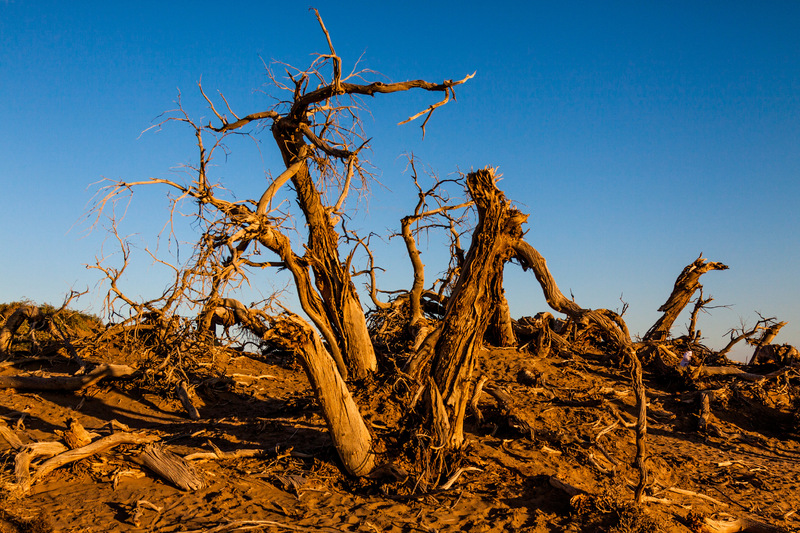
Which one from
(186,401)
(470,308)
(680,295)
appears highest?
(680,295)

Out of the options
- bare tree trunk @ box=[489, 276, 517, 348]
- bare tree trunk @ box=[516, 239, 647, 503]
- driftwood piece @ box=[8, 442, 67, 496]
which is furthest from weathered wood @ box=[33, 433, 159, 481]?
bare tree trunk @ box=[489, 276, 517, 348]

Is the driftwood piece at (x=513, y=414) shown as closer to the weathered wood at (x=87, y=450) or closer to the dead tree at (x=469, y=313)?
the dead tree at (x=469, y=313)

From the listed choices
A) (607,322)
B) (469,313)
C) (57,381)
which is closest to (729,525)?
(607,322)

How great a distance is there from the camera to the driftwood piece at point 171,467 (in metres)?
5.38

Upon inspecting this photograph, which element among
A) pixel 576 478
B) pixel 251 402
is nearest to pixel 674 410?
pixel 576 478

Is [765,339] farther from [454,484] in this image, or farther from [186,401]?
[186,401]

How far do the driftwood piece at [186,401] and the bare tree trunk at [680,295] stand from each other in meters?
8.30

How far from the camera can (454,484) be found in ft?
18.6

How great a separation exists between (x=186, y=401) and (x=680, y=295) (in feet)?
30.8

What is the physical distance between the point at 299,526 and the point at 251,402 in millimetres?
4580

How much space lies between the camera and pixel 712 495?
6.20 m

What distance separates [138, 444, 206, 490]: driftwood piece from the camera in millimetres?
5383

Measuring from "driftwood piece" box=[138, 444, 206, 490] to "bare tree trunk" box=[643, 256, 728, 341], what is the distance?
28.8 feet

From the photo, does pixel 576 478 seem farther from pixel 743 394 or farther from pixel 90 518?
pixel 743 394
